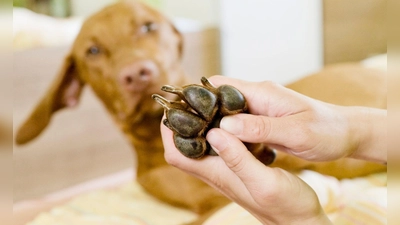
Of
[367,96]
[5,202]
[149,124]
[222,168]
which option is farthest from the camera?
[149,124]

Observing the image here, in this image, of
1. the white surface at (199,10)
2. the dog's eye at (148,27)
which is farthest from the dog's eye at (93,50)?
the white surface at (199,10)

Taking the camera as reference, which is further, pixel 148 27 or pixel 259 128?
pixel 148 27

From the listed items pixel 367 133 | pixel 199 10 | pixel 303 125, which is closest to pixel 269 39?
pixel 199 10

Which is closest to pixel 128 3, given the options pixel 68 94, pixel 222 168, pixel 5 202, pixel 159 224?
pixel 68 94

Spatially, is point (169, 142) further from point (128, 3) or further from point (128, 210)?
Result: point (128, 3)

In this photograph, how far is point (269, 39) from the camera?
2.40 metres

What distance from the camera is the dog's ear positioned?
1.24 m

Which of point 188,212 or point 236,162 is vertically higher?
point 236,162

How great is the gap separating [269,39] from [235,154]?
1944 mm

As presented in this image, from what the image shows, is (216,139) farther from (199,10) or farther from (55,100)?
(199,10)

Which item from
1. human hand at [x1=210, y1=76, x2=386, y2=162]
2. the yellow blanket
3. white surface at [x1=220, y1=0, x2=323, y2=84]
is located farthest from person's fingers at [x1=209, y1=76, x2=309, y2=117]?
white surface at [x1=220, y1=0, x2=323, y2=84]

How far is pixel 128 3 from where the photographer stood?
1.34m

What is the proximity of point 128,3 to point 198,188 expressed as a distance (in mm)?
565

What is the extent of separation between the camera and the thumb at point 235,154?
519mm
